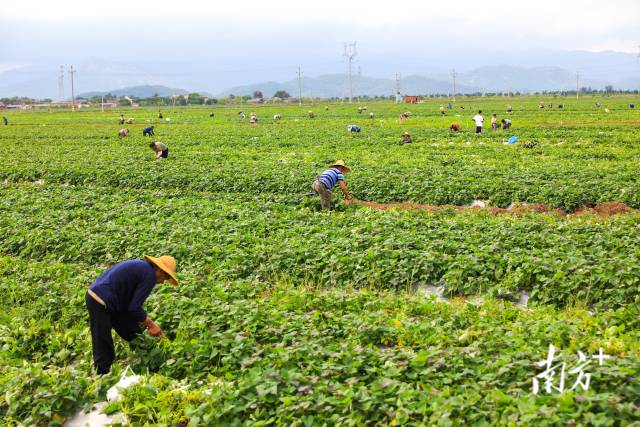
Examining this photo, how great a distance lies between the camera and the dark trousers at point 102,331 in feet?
22.5

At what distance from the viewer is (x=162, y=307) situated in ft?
27.4

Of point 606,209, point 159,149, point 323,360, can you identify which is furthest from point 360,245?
point 159,149

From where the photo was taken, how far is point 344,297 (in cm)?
859

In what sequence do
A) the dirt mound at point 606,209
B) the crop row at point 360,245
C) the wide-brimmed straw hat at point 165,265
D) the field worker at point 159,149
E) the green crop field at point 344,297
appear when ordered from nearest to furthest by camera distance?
the green crop field at point 344,297
the wide-brimmed straw hat at point 165,265
the crop row at point 360,245
the dirt mound at point 606,209
the field worker at point 159,149

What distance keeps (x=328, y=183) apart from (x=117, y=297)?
293 inches

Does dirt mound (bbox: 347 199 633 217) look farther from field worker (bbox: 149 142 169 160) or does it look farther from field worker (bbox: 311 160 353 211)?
field worker (bbox: 149 142 169 160)

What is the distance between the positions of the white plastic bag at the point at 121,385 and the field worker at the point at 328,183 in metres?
7.70

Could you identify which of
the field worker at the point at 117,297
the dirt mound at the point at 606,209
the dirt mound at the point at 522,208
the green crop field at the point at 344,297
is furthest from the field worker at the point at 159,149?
the field worker at the point at 117,297

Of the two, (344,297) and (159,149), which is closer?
(344,297)

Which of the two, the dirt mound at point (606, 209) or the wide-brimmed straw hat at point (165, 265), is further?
the dirt mound at point (606, 209)

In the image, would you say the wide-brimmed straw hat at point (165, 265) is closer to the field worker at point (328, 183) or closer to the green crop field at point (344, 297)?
the green crop field at point (344, 297)

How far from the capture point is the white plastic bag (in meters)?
6.40

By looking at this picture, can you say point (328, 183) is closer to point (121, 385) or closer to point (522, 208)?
point (522, 208)

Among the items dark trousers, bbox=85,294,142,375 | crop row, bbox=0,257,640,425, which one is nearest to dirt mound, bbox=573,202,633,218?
crop row, bbox=0,257,640,425
